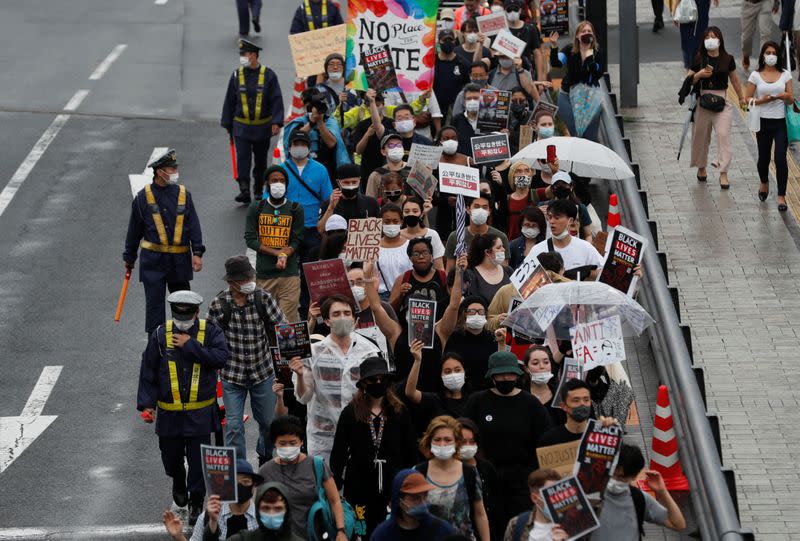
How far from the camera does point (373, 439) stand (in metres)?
10.8

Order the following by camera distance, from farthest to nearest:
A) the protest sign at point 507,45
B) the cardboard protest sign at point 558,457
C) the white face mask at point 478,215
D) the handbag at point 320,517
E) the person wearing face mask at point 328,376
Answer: the protest sign at point 507,45, the white face mask at point 478,215, the person wearing face mask at point 328,376, the handbag at point 320,517, the cardboard protest sign at point 558,457

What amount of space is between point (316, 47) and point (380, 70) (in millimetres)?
2113

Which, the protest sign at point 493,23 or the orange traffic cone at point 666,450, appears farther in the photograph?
the protest sign at point 493,23

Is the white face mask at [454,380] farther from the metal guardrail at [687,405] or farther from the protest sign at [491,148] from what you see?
the protest sign at [491,148]

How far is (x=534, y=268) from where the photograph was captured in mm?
12289

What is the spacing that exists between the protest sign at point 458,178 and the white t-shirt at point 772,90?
4.40 meters

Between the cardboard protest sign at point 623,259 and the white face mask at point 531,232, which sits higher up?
the cardboard protest sign at point 623,259

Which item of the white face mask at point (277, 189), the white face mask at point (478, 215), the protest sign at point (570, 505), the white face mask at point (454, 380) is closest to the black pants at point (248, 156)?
the white face mask at point (277, 189)

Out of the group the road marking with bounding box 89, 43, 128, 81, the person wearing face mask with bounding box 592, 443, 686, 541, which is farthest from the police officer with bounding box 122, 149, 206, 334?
the road marking with bounding box 89, 43, 128, 81

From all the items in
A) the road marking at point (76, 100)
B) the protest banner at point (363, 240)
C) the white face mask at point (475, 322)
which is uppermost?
the protest banner at point (363, 240)

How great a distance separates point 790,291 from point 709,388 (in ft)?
8.07

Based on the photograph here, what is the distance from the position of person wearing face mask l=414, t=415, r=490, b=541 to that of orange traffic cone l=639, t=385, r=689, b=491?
2379 millimetres

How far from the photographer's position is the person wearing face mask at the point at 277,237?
14898 mm

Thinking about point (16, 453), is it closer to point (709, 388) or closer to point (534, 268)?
point (534, 268)
